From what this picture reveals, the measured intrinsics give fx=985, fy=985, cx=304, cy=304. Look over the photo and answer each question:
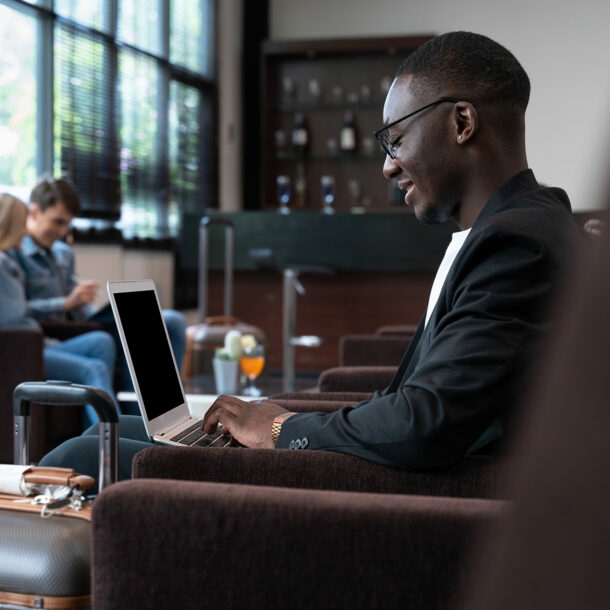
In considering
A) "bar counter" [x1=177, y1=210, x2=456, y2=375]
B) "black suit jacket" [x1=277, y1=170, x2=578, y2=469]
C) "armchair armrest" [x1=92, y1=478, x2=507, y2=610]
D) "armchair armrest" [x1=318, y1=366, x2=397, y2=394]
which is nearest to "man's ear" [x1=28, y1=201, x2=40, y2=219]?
"bar counter" [x1=177, y1=210, x2=456, y2=375]

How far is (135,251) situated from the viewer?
631 cm

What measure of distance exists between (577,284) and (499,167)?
133 cm

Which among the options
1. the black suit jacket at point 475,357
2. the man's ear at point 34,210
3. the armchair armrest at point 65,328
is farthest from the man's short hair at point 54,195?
the black suit jacket at point 475,357

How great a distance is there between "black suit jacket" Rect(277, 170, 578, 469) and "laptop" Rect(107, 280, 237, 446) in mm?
427

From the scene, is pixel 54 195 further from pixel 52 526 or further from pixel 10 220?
pixel 52 526

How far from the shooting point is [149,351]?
6.03 ft

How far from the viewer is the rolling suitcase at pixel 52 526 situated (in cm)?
131

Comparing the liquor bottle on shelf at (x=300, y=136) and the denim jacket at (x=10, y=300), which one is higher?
the liquor bottle on shelf at (x=300, y=136)

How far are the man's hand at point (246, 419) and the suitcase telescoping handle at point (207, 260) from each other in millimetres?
4518

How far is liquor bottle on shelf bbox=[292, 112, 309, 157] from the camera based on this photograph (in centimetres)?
783

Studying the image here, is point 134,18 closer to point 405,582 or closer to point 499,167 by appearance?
point 499,167

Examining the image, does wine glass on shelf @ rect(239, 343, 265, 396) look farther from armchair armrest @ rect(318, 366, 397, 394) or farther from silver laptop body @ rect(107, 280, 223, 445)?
silver laptop body @ rect(107, 280, 223, 445)

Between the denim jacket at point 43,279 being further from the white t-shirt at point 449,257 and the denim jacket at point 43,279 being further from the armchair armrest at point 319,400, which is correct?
the white t-shirt at point 449,257

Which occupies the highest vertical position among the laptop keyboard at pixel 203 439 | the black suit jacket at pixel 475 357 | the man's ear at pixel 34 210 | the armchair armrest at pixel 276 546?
the man's ear at pixel 34 210
